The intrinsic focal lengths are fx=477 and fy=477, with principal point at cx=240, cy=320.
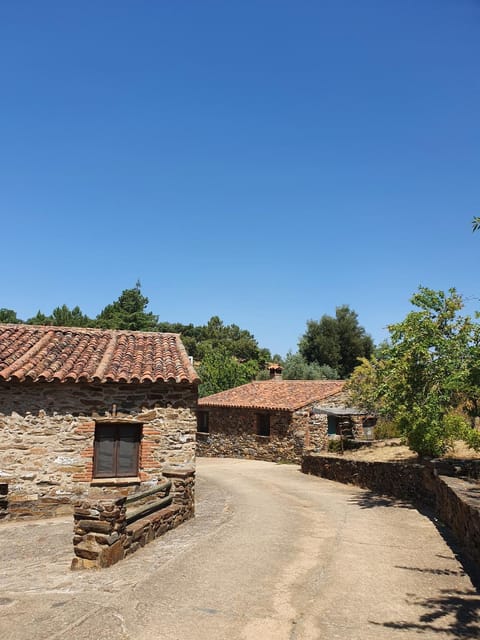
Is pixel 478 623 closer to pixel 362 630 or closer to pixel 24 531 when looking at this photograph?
pixel 362 630

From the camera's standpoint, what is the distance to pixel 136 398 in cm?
1351

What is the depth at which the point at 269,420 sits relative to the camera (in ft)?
91.5

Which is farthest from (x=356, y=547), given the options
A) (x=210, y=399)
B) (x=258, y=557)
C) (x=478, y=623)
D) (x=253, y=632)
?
(x=210, y=399)

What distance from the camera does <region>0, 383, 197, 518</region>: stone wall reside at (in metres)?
12.7

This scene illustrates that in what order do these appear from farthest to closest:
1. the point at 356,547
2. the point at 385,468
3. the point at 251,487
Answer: the point at 251,487
the point at 385,468
the point at 356,547

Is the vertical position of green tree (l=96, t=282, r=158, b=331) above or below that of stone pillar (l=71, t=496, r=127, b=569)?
above

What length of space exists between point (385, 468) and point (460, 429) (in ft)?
9.48

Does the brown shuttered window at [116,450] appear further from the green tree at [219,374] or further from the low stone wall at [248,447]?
the green tree at [219,374]

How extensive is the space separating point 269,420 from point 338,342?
23.9 m

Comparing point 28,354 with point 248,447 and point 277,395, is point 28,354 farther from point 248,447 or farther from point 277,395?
point 277,395

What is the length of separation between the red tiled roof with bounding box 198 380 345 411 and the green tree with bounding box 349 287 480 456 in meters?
11.5

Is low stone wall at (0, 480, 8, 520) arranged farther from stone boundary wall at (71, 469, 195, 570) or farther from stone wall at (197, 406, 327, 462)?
stone wall at (197, 406, 327, 462)

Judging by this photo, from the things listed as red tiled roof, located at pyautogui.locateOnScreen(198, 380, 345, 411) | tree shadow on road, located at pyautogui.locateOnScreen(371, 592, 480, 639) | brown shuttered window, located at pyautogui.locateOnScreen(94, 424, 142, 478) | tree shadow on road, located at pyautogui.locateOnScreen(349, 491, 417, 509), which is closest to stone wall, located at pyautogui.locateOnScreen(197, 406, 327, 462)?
red tiled roof, located at pyautogui.locateOnScreen(198, 380, 345, 411)

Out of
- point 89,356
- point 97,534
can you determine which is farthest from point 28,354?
point 97,534
